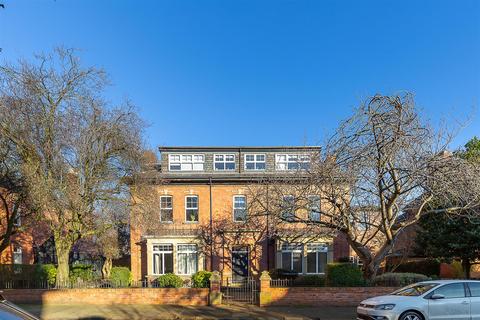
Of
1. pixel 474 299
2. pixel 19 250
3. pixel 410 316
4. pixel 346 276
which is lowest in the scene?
pixel 19 250

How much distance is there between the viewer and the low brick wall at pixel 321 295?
47.7 ft

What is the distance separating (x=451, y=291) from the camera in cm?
1008

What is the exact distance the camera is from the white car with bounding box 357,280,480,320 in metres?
9.69

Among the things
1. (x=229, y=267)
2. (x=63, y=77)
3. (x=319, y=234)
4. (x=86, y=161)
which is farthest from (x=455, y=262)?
(x=63, y=77)

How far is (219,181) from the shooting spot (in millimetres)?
27812

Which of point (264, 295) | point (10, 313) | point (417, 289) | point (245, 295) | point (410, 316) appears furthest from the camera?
point (245, 295)

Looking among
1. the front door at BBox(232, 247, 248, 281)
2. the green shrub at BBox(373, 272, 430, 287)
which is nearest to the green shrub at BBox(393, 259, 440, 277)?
the green shrub at BBox(373, 272, 430, 287)

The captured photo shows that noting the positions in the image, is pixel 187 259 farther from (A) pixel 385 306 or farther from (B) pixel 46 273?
(A) pixel 385 306

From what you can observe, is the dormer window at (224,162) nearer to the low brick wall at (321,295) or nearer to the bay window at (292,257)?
the bay window at (292,257)

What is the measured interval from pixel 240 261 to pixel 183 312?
1367cm

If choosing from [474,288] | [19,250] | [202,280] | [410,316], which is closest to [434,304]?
[410,316]

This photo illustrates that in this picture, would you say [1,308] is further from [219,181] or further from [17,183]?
[219,181]

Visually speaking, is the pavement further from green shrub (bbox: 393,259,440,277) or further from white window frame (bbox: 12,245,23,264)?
white window frame (bbox: 12,245,23,264)

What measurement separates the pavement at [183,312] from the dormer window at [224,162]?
49.1ft
